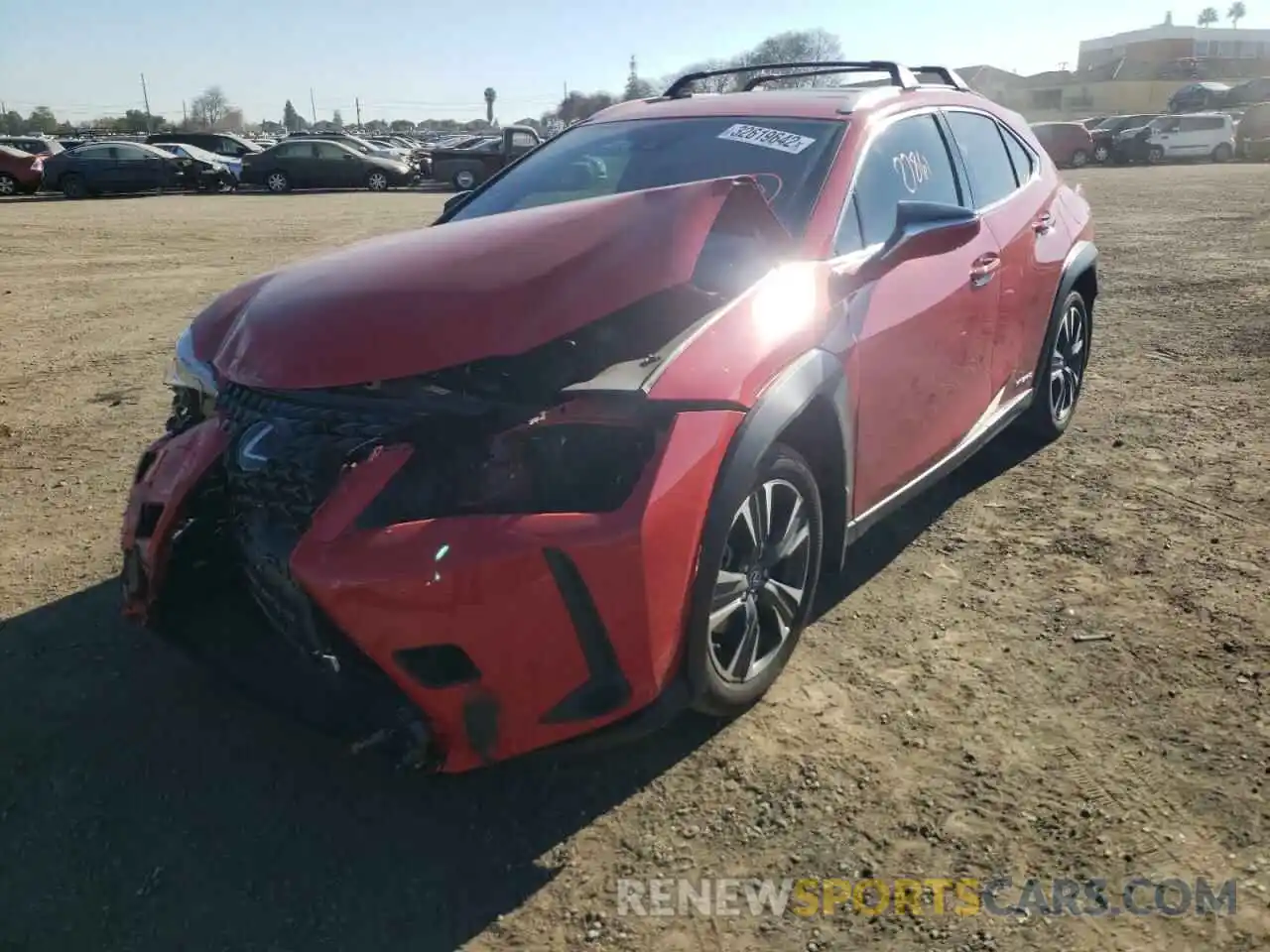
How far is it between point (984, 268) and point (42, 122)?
9339 centimetres

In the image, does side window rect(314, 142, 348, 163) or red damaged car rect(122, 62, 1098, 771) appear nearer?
red damaged car rect(122, 62, 1098, 771)

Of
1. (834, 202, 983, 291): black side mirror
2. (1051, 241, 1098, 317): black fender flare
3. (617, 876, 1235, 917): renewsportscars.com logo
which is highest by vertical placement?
(834, 202, 983, 291): black side mirror

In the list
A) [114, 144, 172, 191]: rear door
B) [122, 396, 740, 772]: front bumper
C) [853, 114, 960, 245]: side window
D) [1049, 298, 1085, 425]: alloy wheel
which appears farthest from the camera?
[114, 144, 172, 191]: rear door

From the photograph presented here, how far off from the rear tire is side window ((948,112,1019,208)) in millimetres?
24613

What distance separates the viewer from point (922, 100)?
3.95 m

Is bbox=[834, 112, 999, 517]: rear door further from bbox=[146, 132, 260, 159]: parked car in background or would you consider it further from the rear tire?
bbox=[146, 132, 260, 159]: parked car in background

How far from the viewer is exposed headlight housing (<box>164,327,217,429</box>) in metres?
2.85

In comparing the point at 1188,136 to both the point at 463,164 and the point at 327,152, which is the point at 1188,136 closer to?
the point at 463,164

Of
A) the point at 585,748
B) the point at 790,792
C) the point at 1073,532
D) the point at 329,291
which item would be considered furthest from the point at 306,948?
the point at 1073,532

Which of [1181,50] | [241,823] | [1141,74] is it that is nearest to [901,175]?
[241,823]

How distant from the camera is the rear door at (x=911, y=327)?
3092 mm

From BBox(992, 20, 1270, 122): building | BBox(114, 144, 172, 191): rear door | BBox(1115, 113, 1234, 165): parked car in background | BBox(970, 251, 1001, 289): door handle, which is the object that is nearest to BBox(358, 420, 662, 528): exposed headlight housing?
BBox(970, 251, 1001, 289): door handle

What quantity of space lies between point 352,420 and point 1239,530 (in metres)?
3.38

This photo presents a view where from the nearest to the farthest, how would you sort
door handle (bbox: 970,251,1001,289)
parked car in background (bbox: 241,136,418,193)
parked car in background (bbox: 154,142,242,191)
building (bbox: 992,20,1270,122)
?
1. door handle (bbox: 970,251,1001,289)
2. parked car in background (bbox: 154,142,242,191)
3. parked car in background (bbox: 241,136,418,193)
4. building (bbox: 992,20,1270,122)
